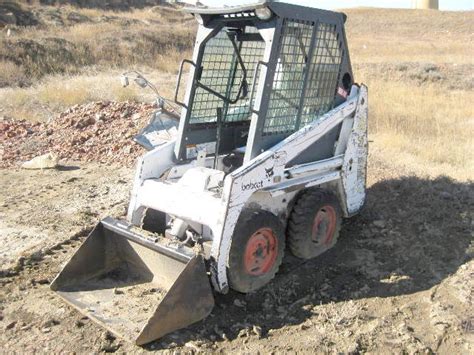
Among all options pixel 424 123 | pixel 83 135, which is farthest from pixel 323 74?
pixel 424 123

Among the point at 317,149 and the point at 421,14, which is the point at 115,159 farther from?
the point at 421,14

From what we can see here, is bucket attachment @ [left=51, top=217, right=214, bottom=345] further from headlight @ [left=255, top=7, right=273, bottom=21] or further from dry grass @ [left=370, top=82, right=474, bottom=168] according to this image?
dry grass @ [left=370, top=82, right=474, bottom=168]

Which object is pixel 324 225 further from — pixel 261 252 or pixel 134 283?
Answer: pixel 134 283

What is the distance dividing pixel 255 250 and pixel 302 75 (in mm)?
1554

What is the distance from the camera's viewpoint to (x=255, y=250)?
14.0ft

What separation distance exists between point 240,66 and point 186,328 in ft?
8.12

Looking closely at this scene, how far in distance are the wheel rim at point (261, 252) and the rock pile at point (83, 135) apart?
4121 mm

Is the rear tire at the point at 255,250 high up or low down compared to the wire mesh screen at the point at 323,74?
down

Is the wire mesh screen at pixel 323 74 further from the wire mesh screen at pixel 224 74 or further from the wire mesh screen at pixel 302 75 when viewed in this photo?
the wire mesh screen at pixel 224 74

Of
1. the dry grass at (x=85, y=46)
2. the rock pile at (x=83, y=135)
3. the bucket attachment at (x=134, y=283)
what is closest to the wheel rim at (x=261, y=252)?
the bucket attachment at (x=134, y=283)

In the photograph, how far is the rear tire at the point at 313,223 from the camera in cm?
468

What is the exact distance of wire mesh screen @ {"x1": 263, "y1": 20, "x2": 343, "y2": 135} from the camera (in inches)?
178

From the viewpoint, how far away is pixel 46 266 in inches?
195

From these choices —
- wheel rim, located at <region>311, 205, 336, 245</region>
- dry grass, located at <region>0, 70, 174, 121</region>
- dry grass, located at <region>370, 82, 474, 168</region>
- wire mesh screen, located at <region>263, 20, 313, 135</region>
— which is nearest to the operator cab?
wire mesh screen, located at <region>263, 20, 313, 135</region>
